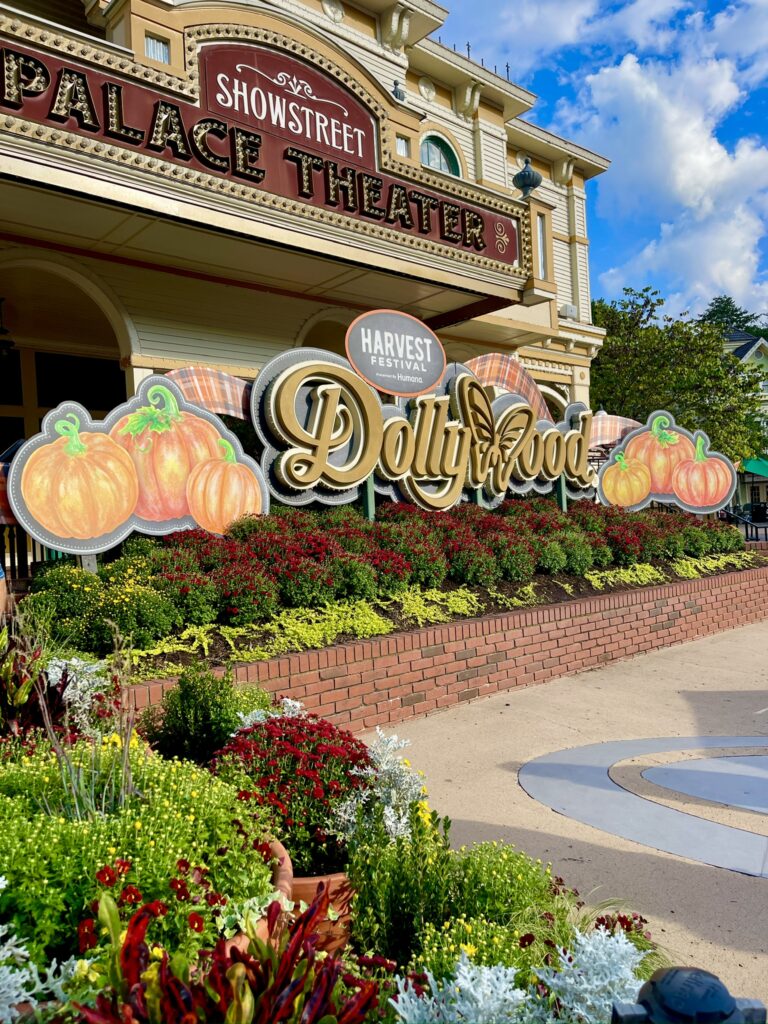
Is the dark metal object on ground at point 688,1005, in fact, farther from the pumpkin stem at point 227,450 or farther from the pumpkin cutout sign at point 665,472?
the pumpkin cutout sign at point 665,472

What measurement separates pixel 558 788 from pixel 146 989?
3.56 m

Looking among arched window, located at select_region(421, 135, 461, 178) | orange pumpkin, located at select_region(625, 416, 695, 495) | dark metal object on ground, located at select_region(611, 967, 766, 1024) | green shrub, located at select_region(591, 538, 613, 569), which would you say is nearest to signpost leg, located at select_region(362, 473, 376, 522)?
green shrub, located at select_region(591, 538, 613, 569)

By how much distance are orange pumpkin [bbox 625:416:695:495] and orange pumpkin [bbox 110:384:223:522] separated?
8311 millimetres

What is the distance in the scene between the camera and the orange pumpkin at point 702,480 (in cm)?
1402

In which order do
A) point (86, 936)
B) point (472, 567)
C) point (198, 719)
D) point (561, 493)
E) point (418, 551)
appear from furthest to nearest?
1. point (561, 493)
2. point (472, 567)
3. point (418, 551)
4. point (198, 719)
5. point (86, 936)

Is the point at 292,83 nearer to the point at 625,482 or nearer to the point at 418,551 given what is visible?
the point at 418,551

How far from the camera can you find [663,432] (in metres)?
13.8

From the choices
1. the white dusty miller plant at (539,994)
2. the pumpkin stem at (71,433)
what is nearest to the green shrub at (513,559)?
the pumpkin stem at (71,433)

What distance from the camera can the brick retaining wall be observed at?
604cm

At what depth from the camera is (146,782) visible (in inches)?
119

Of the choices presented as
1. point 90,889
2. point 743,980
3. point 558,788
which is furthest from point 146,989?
point 558,788

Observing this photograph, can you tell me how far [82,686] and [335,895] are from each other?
2.46 meters

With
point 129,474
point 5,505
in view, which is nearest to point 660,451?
point 129,474

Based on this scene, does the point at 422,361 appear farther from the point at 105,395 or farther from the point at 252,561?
the point at 105,395
